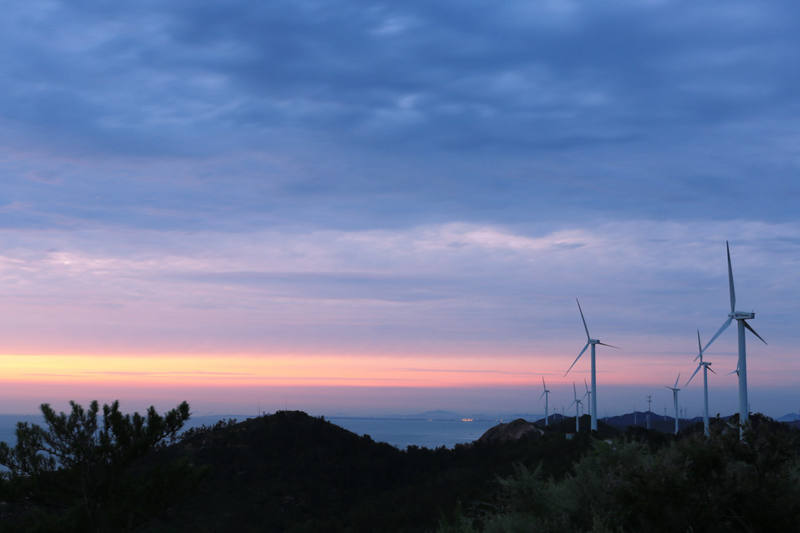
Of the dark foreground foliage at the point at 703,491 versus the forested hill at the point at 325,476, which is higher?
the dark foreground foliage at the point at 703,491

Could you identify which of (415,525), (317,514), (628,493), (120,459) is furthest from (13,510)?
(628,493)

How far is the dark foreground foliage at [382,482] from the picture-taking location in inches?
527

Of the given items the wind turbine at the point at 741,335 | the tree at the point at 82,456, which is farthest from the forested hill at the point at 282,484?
the wind turbine at the point at 741,335

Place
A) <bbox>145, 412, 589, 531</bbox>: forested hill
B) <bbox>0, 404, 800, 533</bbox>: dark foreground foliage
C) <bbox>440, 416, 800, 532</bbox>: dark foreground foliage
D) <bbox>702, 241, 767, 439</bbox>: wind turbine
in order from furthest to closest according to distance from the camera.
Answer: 1. <bbox>145, 412, 589, 531</bbox>: forested hill
2. <bbox>702, 241, 767, 439</bbox>: wind turbine
3. <bbox>0, 404, 800, 533</bbox>: dark foreground foliage
4. <bbox>440, 416, 800, 532</bbox>: dark foreground foliage

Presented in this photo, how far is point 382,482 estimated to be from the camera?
214ft

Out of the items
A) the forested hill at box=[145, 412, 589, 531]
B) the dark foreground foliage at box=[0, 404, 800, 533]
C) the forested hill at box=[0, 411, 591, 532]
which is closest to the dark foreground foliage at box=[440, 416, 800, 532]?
the dark foreground foliage at box=[0, 404, 800, 533]

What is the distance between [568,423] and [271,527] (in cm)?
6291

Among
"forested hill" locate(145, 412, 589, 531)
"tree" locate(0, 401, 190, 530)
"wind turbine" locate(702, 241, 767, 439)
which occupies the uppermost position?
"wind turbine" locate(702, 241, 767, 439)

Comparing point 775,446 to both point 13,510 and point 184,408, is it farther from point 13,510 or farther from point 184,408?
point 13,510

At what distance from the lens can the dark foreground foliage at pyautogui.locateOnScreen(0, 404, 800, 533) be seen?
44.0 ft

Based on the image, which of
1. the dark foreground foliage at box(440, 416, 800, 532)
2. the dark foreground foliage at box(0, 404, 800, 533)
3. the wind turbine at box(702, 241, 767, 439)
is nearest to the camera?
the dark foreground foliage at box(440, 416, 800, 532)

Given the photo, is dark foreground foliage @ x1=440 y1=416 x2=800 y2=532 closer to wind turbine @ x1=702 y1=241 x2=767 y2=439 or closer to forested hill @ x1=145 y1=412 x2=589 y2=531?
wind turbine @ x1=702 y1=241 x2=767 y2=439

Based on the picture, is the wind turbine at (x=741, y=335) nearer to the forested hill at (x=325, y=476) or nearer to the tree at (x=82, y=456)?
the forested hill at (x=325, y=476)

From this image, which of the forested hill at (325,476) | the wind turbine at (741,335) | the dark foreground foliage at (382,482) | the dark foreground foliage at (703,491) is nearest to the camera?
the dark foreground foliage at (703,491)
